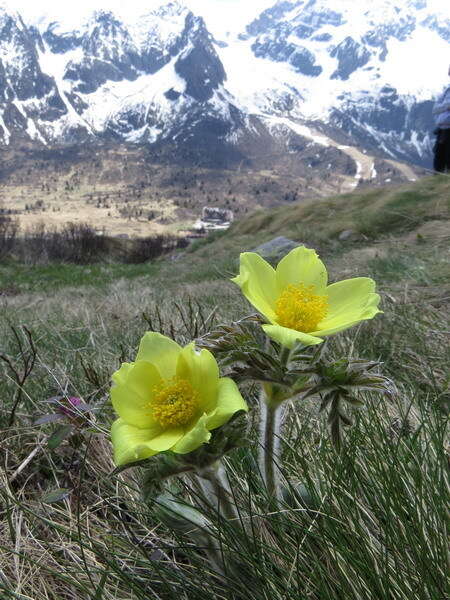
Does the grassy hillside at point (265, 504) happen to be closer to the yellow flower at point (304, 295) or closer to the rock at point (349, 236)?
the yellow flower at point (304, 295)

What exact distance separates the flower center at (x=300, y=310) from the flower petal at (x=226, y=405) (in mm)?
225

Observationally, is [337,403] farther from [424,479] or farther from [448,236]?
[448,236]

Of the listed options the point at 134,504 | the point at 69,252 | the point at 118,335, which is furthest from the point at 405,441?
the point at 69,252

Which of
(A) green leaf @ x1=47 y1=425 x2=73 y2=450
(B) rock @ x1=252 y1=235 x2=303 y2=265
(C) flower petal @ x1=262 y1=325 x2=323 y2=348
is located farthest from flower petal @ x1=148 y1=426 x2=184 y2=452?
(B) rock @ x1=252 y1=235 x2=303 y2=265

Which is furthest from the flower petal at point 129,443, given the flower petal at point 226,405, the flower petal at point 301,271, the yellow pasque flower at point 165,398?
the flower petal at point 301,271

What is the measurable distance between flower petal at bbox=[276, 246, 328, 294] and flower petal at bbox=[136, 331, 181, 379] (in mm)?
340

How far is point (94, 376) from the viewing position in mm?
2355

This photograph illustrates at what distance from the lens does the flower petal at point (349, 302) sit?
41.1 inches

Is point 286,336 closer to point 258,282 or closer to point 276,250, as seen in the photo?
point 258,282

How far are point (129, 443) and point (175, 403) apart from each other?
4.7 inches

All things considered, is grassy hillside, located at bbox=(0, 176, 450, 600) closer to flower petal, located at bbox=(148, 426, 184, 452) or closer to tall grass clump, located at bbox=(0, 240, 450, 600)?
tall grass clump, located at bbox=(0, 240, 450, 600)

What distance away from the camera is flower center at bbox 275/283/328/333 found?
1090 millimetres

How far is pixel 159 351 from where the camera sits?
1.10m

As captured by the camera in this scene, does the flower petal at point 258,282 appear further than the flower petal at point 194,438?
Yes
